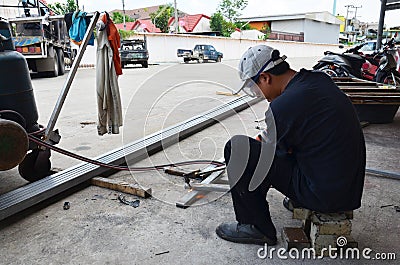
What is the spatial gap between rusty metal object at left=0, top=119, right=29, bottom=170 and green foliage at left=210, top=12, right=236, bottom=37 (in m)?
39.5

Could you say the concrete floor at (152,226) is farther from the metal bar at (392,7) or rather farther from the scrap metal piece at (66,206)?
the metal bar at (392,7)

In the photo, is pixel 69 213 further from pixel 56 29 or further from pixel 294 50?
pixel 294 50

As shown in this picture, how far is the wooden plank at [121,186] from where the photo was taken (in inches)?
108

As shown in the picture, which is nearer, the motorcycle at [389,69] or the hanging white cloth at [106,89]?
the hanging white cloth at [106,89]

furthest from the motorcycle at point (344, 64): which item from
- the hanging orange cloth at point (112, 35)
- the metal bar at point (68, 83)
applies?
A: the metal bar at point (68, 83)

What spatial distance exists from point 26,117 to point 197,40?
24935 mm

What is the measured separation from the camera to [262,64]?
6.23ft

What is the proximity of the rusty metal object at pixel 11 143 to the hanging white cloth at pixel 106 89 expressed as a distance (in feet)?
3.19

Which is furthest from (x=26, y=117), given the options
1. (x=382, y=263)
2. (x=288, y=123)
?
(x=382, y=263)

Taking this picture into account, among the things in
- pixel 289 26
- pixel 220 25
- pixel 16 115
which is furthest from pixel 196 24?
pixel 16 115

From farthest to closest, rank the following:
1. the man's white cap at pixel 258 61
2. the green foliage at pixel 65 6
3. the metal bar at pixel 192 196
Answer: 1. the green foliage at pixel 65 6
2. the metal bar at pixel 192 196
3. the man's white cap at pixel 258 61

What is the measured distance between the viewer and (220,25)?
134 ft

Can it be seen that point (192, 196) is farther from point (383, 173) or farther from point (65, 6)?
point (65, 6)

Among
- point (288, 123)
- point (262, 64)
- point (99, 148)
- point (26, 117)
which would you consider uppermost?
point (262, 64)
